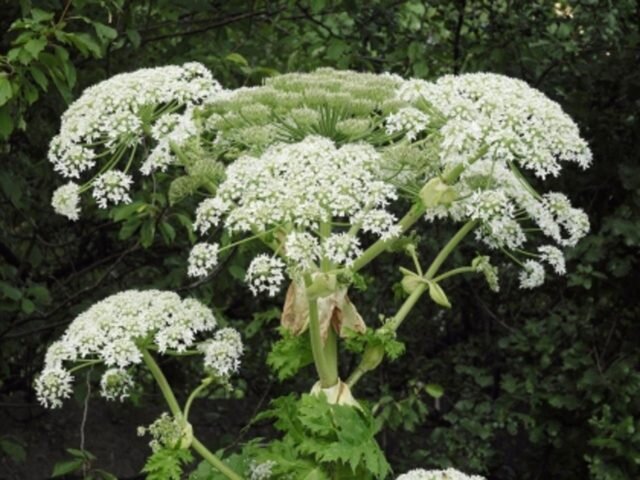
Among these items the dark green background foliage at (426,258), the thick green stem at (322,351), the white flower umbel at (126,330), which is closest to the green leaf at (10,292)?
the dark green background foliage at (426,258)

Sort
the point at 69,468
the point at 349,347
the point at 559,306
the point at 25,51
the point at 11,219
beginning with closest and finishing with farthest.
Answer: the point at 349,347 < the point at 25,51 < the point at 69,468 < the point at 559,306 < the point at 11,219

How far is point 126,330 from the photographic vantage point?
3926 mm

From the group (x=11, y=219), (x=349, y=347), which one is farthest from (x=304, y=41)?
(x=349, y=347)

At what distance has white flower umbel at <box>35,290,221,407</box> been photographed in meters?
3.88

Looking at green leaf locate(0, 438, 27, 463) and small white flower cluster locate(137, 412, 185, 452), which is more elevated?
small white flower cluster locate(137, 412, 185, 452)

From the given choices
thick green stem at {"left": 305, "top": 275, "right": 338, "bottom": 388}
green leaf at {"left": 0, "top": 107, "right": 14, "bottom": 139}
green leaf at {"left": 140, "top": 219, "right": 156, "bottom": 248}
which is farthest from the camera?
green leaf at {"left": 140, "top": 219, "right": 156, "bottom": 248}

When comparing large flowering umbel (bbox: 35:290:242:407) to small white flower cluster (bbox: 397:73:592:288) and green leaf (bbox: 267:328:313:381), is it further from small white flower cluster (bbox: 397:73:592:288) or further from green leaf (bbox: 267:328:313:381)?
small white flower cluster (bbox: 397:73:592:288)

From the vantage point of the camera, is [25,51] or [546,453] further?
[546,453]

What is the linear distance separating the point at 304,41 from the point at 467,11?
0.75 metres

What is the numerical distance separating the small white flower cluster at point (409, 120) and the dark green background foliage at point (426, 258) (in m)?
1.81

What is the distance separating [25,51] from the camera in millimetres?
4672

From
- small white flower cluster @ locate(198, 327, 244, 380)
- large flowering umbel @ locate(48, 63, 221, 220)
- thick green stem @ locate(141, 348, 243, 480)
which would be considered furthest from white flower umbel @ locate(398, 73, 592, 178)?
thick green stem @ locate(141, 348, 243, 480)

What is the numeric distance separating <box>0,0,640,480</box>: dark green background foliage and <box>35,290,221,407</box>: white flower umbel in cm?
141

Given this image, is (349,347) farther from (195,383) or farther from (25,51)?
(195,383)
